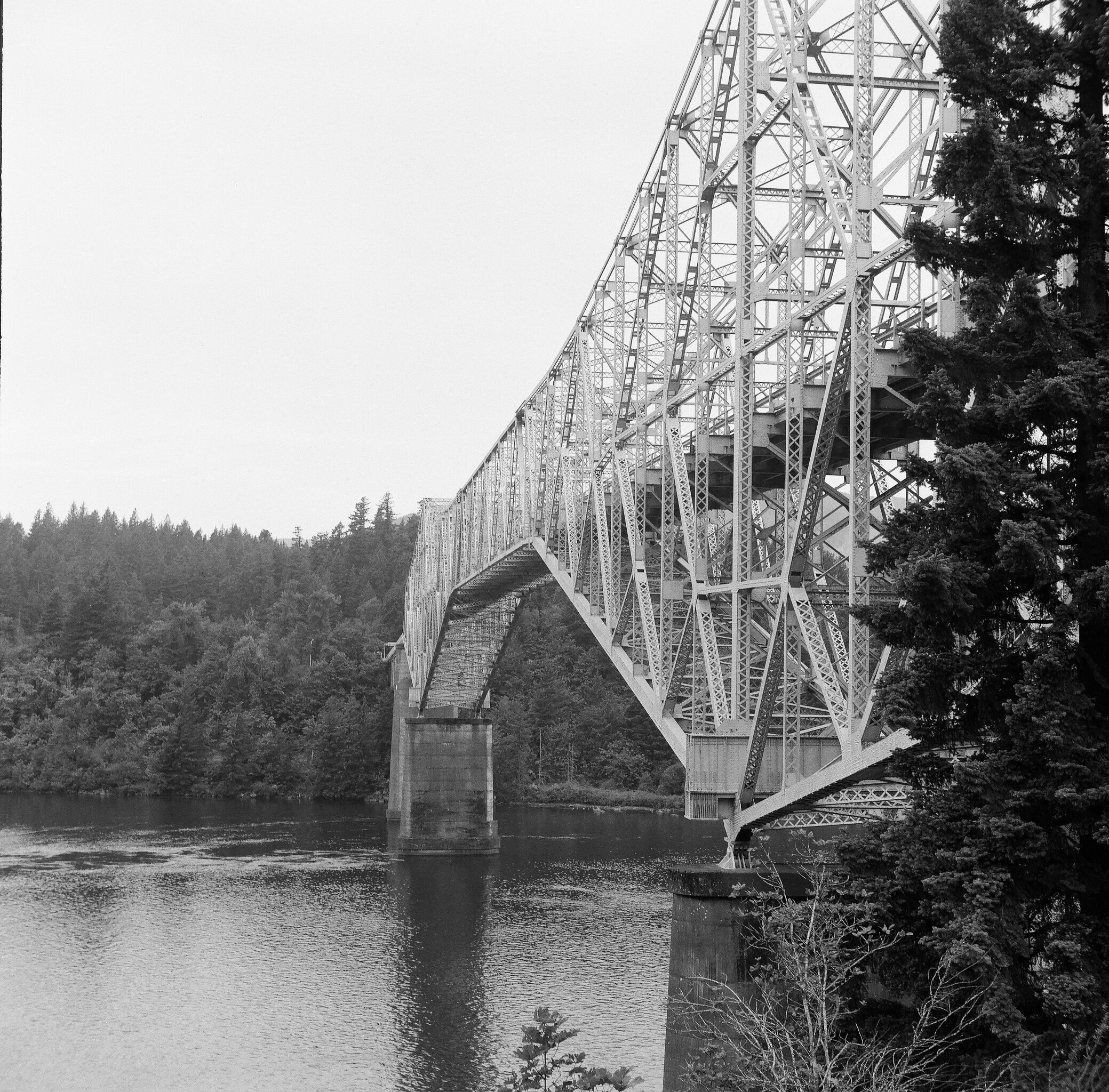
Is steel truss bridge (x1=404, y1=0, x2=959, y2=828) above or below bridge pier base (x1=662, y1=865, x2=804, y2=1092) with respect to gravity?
above

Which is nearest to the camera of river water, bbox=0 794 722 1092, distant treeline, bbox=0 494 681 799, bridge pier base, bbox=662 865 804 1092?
bridge pier base, bbox=662 865 804 1092

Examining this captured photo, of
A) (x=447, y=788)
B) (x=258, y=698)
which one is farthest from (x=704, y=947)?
(x=258, y=698)

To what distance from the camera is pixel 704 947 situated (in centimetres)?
1928

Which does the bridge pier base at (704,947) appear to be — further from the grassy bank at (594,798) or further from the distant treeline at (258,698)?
the distant treeline at (258,698)

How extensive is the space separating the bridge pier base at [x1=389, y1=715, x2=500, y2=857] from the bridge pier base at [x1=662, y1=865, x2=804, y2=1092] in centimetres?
4731

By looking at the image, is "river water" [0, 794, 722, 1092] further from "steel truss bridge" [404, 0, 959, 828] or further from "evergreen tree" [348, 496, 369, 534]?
"evergreen tree" [348, 496, 369, 534]

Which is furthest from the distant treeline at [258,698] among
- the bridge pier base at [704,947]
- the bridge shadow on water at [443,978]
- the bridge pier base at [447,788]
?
the bridge pier base at [704,947]

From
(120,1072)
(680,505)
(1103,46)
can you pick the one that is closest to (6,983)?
(120,1072)

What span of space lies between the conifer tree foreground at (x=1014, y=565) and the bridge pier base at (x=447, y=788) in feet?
174

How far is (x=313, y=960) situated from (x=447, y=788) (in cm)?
2901

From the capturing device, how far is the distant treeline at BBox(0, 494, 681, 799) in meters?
106

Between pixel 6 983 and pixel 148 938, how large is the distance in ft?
20.8

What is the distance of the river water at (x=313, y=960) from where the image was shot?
2947 cm

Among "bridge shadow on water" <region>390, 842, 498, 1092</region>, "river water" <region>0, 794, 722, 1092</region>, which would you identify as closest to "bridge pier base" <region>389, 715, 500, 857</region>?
"river water" <region>0, 794, 722, 1092</region>
